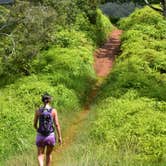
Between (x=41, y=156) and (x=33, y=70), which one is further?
(x=33, y=70)

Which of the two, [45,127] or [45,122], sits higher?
[45,122]

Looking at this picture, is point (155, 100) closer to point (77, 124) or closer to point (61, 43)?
point (77, 124)

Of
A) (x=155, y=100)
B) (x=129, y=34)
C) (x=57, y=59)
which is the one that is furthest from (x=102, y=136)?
(x=129, y=34)

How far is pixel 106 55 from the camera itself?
3312 centimetres

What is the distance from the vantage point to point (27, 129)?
18203mm

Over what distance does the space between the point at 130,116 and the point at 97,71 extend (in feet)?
34.7

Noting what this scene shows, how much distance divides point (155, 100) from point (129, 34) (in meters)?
13.8

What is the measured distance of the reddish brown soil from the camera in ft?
97.9

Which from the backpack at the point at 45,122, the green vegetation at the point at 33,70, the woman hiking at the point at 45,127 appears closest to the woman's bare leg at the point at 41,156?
the woman hiking at the point at 45,127

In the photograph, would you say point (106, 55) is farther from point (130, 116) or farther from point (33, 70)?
point (130, 116)

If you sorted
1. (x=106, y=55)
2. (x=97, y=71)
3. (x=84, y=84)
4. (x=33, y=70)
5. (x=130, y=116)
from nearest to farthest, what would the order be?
(x=130, y=116) → (x=84, y=84) → (x=33, y=70) → (x=97, y=71) → (x=106, y=55)

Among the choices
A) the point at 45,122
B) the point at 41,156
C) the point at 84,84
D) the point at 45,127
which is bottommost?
the point at 84,84

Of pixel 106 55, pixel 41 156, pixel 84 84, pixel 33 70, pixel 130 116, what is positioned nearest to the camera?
pixel 41 156

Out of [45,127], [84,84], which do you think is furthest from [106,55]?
[45,127]
